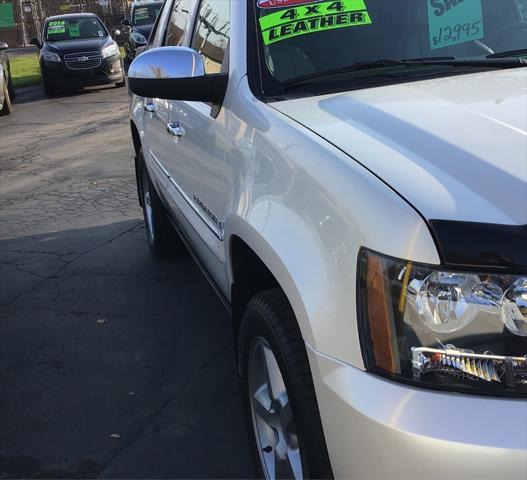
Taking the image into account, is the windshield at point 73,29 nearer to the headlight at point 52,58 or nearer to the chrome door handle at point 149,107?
the headlight at point 52,58

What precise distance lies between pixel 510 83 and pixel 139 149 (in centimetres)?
335

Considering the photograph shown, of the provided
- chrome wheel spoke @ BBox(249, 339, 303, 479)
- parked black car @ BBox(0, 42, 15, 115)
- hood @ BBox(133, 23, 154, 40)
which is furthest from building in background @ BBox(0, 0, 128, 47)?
chrome wheel spoke @ BBox(249, 339, 303, 479)

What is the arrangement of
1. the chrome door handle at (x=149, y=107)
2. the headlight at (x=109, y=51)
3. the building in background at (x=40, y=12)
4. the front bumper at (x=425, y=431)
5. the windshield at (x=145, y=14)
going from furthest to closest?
the building in background at (x=40, y=12)
the windshield at (x=145, y=14)
the headlight at (x=109, y=51)
the chrome door handle at (x=149, y=107)
the front bumper at (x=425, y=431)

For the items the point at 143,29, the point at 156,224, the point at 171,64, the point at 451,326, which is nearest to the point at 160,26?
the point at 156,224

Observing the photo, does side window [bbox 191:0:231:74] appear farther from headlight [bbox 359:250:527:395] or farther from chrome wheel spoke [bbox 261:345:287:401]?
headlight [bbox 359:250:527:395]

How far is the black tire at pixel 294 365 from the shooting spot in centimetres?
179

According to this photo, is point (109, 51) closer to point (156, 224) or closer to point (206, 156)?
point (156, 224)

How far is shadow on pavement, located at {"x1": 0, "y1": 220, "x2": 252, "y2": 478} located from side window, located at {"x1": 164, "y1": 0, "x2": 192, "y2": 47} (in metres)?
1.60

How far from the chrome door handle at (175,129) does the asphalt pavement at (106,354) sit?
1171mm

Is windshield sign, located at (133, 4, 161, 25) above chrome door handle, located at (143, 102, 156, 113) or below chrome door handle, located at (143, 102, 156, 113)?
above

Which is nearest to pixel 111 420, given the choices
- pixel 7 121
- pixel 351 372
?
pixel 351 372

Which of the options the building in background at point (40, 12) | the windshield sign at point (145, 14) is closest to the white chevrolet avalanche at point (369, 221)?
the windshield sign at point (145, 14)

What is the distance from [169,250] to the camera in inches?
196

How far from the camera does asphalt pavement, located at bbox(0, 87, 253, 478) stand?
2.85m
